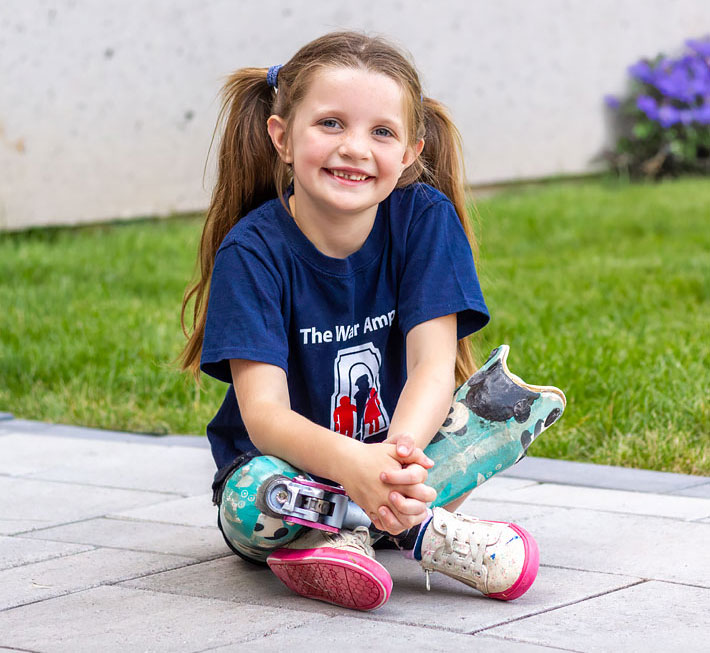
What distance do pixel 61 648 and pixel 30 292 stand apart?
374 centimetres

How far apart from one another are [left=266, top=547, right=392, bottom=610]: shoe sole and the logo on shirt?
311 millimetres

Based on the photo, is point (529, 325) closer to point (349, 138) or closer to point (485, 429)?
point (485, 429)

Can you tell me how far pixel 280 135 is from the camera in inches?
98.3

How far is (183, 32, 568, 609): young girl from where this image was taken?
2.22 metres

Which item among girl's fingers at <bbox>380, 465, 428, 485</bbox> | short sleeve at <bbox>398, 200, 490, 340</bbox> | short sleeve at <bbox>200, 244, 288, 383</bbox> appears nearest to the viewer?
girl's fingers at <bbox>380, 465, 428, 485</bbox>

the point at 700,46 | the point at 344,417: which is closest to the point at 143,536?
the point at 344,417

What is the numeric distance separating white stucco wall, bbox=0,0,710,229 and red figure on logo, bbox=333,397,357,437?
15.0ft

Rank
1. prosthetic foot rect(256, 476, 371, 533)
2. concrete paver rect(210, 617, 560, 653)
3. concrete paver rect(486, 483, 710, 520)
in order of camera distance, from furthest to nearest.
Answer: concrete paver rect(486, 483, 710, 520) → prosthetic foot rect(256, 476, 371, 533) → concrete paver rect(210, 617, 560, 653)

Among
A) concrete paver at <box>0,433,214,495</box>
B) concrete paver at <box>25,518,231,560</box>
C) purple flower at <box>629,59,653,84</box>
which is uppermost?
purple flower at <box>629,59,653,84</box>

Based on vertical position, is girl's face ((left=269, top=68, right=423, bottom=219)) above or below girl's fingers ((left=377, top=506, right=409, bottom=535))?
above

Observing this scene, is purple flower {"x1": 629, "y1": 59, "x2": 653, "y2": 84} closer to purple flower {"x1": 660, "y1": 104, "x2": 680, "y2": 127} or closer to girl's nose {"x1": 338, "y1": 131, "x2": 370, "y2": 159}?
purple flower {"x1": 660, "y1": 104, "x2": 680, "y2": 127}

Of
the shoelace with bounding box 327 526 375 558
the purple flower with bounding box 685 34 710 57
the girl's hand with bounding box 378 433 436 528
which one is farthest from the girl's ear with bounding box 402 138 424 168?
the purple flower with bounding box 685 34 710 57

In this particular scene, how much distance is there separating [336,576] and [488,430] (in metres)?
0.44

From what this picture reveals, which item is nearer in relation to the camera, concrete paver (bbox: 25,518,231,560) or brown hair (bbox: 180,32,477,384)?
brown hair (bbox: 180,32,477,384)
